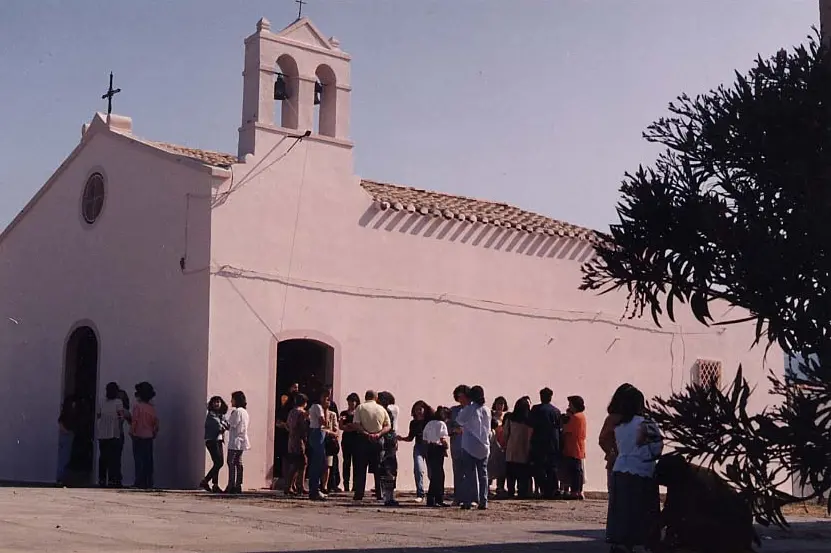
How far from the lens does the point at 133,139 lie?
750 inches

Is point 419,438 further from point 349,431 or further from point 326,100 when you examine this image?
point 326,100

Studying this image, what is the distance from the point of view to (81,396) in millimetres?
19875

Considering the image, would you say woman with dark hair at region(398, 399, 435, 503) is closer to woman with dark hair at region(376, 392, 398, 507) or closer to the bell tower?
woman with dark hair at region(376, 392, 398, 507)

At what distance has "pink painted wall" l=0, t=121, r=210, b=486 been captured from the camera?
17141 mm

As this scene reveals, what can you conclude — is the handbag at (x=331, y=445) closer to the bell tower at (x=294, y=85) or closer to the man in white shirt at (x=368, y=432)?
the man in white shirt at (x=368, y=432)

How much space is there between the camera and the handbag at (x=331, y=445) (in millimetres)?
15398

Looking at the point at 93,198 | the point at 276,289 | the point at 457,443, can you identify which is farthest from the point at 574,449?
the point at 93,198

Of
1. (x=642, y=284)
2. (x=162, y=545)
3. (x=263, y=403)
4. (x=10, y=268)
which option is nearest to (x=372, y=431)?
(x=263, y=403)

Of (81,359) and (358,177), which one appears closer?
(358,177)

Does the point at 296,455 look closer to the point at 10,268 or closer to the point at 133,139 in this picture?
the point at 133,139

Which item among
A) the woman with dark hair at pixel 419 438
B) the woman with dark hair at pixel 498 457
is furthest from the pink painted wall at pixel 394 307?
the woman with dark hair at pixel 419 438

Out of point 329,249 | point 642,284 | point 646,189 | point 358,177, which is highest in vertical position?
point 358,177

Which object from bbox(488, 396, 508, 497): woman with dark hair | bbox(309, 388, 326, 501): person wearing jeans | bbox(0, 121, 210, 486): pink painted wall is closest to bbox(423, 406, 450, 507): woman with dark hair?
bbox(309, 388, 326, 501): person wearing jeans

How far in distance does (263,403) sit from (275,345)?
0.88 metres
